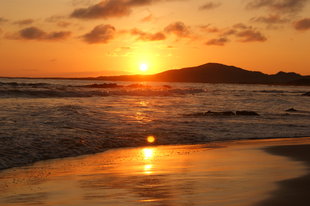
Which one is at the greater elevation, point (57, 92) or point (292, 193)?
point (57, 92)

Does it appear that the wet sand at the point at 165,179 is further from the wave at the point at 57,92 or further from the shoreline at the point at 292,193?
the wave at the point at 57,92

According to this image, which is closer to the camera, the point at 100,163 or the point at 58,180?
the point at 58,180

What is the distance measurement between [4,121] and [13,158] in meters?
6.92

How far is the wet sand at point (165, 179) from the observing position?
5957mm

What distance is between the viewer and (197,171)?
8.11 meters

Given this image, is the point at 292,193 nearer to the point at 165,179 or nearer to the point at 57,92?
the point at 165,179

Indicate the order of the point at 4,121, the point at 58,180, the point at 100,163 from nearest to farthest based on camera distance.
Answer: the point at 58,180 < the point at 100,163 < the point at 4,121

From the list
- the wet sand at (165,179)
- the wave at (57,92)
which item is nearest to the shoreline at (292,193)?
the wet sand at (165,179)

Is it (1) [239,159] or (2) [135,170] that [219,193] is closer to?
(2) [135,170]

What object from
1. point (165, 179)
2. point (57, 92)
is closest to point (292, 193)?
point (165, 179)

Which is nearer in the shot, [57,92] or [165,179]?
[165,179]

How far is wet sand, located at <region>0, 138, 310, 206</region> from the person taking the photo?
5.96 metres

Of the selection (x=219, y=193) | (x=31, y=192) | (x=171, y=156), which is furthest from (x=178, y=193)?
(x=171, y=156)

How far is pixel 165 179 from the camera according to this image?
7.33 metres
